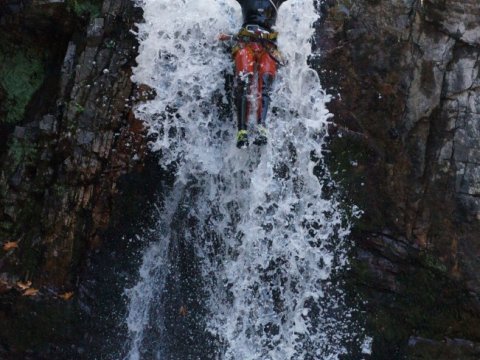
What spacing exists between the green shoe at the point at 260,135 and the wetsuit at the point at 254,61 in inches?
2.0

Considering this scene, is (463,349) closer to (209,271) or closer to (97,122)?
(209,271)

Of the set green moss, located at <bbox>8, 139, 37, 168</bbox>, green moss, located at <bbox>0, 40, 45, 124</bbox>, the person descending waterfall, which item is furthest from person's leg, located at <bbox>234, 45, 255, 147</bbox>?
green moss, located at <bbox>0, 40, 45, 124</bbox>

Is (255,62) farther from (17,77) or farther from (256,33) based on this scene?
(17,77)

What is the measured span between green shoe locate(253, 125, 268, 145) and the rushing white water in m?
0.31

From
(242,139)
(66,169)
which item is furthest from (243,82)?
(66,169)

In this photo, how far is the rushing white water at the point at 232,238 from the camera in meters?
6.39

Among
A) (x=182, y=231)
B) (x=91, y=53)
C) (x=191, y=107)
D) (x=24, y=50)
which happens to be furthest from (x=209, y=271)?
(x=24, y=50)

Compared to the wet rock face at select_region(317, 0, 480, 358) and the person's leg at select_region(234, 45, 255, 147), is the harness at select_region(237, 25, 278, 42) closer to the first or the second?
the person's leg at select_region(234, 45, 255, 147)

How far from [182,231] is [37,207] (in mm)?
1753

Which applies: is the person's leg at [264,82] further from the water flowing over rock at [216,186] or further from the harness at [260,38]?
the water flowing over rock at [216,186]

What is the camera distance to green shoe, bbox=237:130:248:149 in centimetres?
605

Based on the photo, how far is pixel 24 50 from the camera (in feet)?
23.9

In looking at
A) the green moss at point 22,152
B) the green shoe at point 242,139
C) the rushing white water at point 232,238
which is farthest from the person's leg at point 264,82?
the green moss at point 22,152

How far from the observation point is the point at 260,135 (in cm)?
619
